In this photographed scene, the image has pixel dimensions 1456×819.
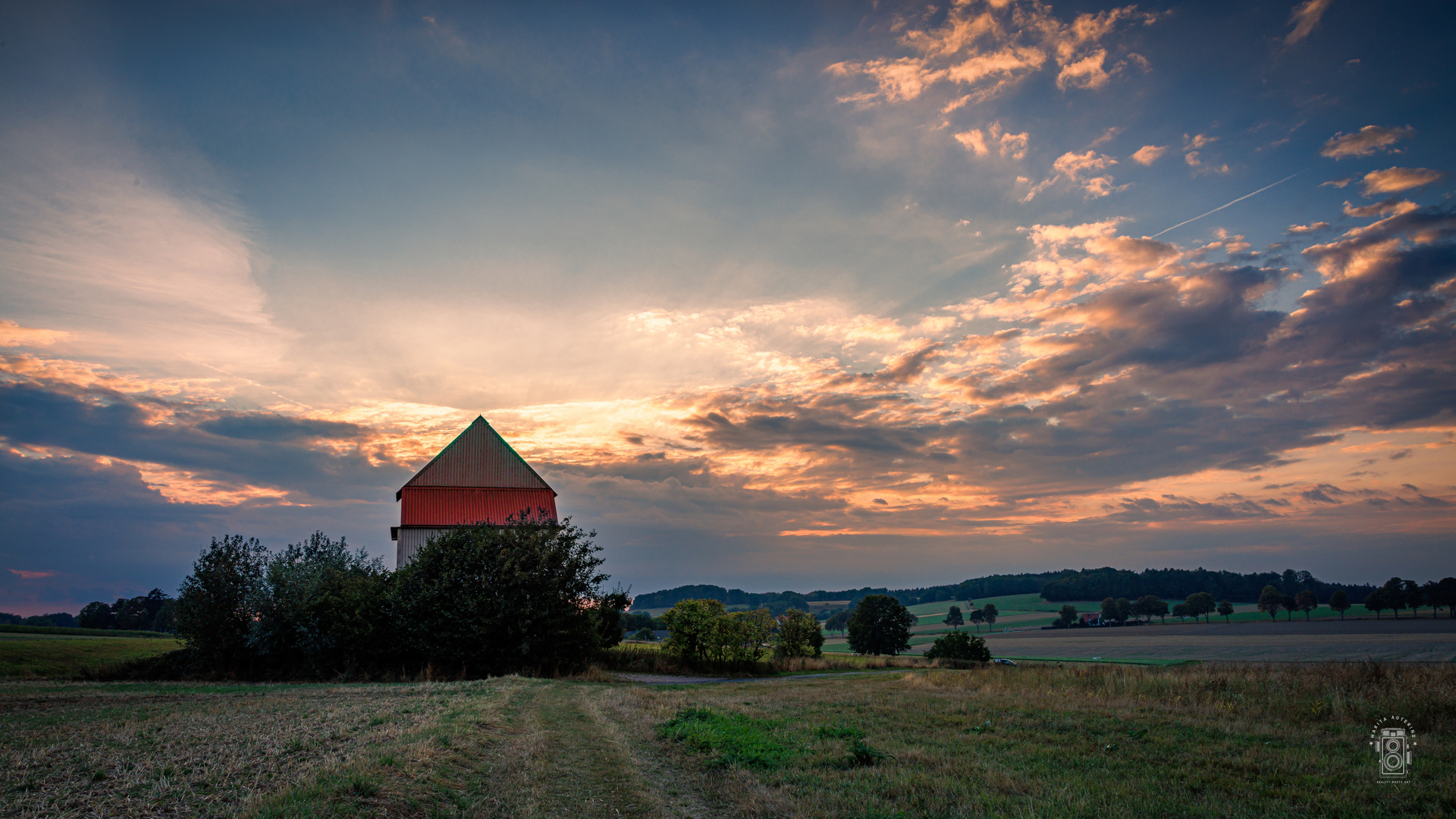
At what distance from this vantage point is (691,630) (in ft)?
Answer: 141

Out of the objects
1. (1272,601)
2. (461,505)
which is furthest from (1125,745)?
(1272,601)

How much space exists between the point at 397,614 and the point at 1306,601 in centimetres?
17124

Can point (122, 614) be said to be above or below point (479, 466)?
below

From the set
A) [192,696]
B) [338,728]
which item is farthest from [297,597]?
[338,728]

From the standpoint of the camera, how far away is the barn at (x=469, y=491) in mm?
42750

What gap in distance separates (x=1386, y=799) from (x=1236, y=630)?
4981 inches

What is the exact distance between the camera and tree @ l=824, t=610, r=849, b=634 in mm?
161262

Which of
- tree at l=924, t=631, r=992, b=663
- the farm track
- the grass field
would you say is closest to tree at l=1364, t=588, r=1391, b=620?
tree at l=924, t=631, r=992, b=663

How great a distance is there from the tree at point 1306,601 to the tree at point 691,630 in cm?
14889

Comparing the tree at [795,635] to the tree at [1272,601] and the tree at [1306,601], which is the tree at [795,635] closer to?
the tree at [1272,601]

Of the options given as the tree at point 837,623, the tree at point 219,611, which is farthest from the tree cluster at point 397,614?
the tree at point 837,623

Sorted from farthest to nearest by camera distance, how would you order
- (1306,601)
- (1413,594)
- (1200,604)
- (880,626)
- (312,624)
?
(1200,604) < (1306,601) < (1413,594) < (880,626) < (312,624)

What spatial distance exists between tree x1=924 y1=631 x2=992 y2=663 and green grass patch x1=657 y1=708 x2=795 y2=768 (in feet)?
175

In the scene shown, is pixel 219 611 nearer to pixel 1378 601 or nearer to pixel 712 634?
pixel 712 634
